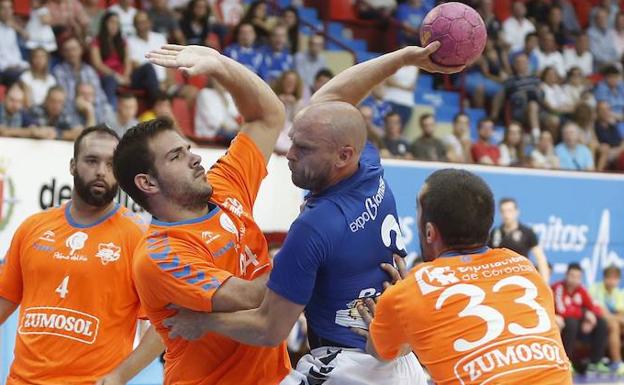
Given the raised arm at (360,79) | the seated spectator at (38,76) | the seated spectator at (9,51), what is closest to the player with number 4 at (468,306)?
the raised arm at (360,79)

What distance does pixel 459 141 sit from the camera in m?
15.8

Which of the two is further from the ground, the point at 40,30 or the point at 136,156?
the point at 136,156

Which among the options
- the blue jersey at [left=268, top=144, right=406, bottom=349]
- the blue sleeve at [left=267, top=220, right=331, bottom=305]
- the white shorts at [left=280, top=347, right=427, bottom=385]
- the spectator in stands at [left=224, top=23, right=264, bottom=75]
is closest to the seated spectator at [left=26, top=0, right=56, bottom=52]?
the spectator in stands at [left=224, top=23, right=264, bottom=75]

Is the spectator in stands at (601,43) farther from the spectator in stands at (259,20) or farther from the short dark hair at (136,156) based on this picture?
the short dark hair at (136,156)

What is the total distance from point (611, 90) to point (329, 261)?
15932mm

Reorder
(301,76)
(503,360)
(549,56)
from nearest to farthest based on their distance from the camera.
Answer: (503,360)
(301,76)
(549,56)

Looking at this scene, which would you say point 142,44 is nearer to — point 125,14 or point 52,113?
point 125,14

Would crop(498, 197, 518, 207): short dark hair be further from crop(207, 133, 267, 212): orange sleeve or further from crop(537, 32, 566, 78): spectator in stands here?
crop(207, 133, 267, 212): orange sleeve

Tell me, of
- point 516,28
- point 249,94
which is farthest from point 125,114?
point 516,28

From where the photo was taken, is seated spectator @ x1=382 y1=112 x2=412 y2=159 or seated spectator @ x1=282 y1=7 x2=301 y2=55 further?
seated spectator @ x1=282 y1=7 x2=301 y2=55

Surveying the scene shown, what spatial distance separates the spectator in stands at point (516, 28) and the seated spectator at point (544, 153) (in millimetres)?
2719

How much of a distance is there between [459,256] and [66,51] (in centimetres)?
889

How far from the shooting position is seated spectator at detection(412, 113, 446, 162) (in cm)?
1477

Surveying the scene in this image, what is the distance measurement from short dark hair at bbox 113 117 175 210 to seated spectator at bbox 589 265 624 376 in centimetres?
1095
